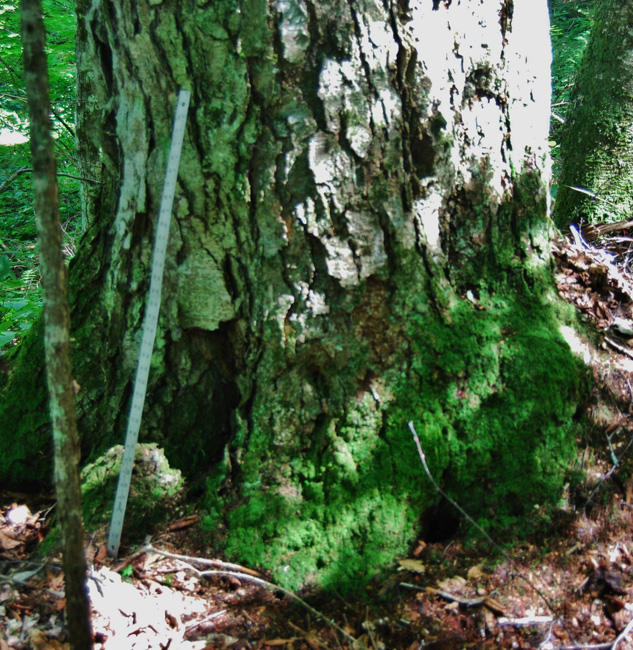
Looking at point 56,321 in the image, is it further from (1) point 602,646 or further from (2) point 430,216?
(1) point 602,646

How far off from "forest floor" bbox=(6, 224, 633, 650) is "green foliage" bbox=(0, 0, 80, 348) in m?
2.15

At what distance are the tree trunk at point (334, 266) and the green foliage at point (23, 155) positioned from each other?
1.92 meters

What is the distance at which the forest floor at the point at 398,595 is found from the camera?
2000mm

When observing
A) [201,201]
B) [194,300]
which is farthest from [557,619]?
[201,201]

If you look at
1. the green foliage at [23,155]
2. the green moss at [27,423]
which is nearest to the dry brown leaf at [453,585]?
the green moss at [27,423]

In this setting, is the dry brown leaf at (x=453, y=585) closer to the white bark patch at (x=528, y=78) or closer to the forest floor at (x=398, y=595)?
the forest floor at (x=398, y=595)

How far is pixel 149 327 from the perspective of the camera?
236 centimetres

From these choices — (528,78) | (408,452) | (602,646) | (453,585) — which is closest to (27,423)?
(408,452)

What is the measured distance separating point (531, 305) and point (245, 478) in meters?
1.48

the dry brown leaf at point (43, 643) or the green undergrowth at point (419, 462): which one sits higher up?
the green undergrowth at point (419, 462)

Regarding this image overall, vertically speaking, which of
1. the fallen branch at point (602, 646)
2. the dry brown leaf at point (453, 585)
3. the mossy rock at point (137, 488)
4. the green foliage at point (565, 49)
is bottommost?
the fallen branch at point (602, 646)

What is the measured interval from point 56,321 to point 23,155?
358 inches

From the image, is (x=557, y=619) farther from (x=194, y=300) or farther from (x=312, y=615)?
(x=194, y=300)

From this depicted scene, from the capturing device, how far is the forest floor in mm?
2000
